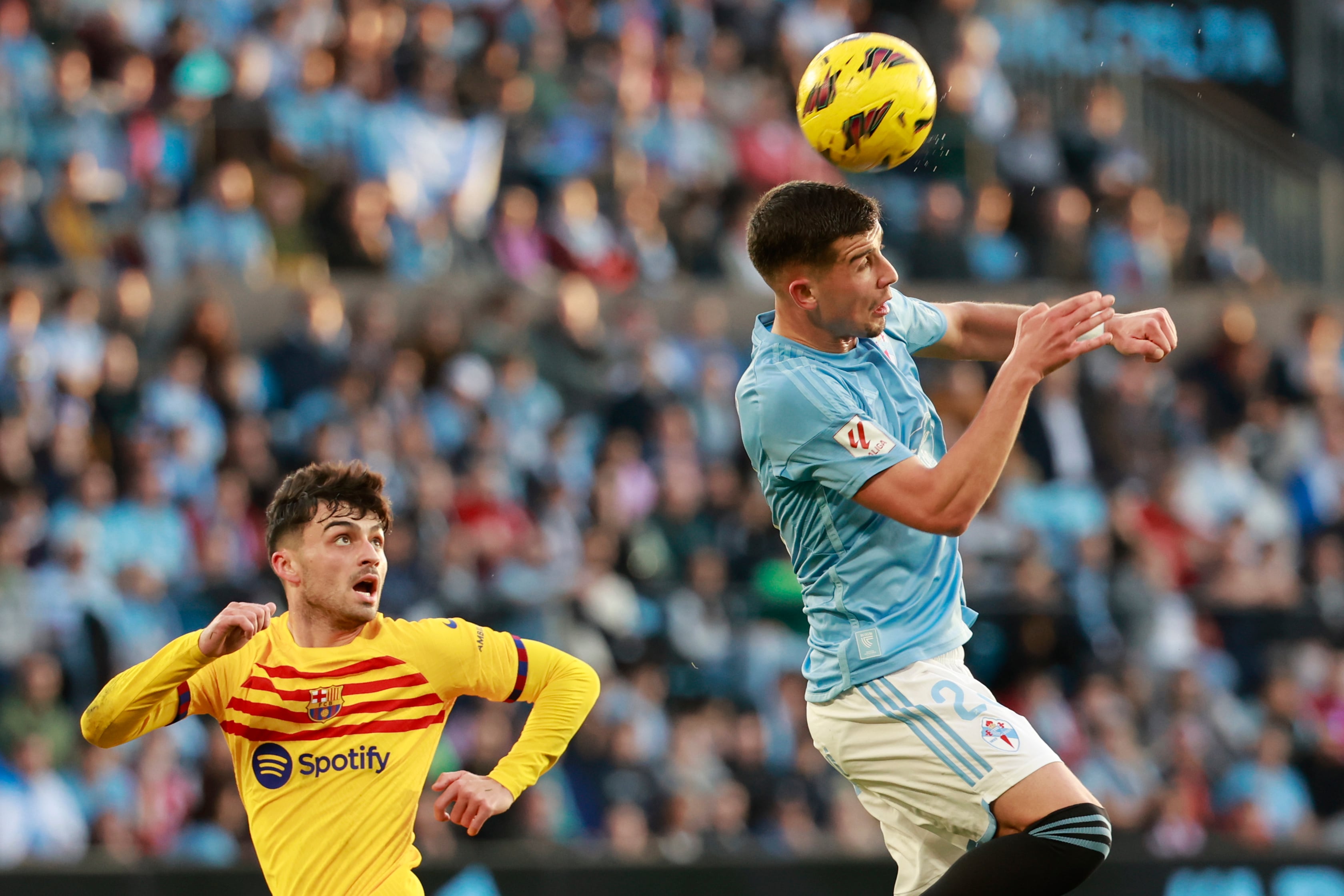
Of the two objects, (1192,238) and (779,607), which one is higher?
(1192,238)

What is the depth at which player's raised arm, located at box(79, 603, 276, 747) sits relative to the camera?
5145mm

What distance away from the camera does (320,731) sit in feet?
18.0

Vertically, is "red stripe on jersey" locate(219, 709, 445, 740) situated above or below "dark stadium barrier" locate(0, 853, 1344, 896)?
above

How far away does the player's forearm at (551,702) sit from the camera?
5609mm

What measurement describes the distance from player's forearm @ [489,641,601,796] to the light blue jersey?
2.40 ft

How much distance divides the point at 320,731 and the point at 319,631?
319mm

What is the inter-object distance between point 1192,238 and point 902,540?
38.0 ft

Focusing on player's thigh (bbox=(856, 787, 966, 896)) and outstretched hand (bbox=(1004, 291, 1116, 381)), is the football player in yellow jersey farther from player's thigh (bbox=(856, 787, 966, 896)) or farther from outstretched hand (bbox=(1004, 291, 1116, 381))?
outstretched hand (bbox=(1004, 291, 1116, 381))

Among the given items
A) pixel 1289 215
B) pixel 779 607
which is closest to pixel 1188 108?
pixel 1289 215

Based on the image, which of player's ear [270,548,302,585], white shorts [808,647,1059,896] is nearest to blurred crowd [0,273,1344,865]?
white shorts [808,647,1059,896]

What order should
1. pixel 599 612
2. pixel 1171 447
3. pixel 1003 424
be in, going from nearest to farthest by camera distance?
1. pixel 1003 424
2. pixel 599 612
3. pixel 1171 447

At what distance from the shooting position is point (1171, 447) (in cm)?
1411

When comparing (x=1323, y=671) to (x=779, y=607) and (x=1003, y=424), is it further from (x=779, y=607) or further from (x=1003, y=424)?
(x=1003, y=424)

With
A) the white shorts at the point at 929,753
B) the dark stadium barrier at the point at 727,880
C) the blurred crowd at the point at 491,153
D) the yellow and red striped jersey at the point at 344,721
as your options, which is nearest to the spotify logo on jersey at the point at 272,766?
the yellow and red striped jersey at the point at 344,721
